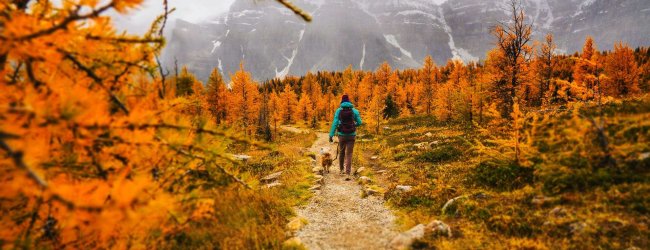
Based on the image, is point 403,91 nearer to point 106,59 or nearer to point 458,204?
point 458,204

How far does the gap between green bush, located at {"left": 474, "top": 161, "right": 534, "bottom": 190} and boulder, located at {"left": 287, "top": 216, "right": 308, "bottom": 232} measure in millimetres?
4219

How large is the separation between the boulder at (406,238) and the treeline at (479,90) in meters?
3.69

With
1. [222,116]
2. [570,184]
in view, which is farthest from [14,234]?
[222,116]

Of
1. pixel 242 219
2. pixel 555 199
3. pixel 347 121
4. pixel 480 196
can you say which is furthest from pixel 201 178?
pixel 347 121

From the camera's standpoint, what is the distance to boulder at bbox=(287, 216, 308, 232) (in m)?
5.74

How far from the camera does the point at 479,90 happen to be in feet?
73.9

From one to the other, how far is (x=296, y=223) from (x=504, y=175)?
188 inches

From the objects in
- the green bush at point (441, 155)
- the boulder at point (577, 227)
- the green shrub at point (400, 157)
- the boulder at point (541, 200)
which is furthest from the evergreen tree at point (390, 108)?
the boulder at point (577, 227)

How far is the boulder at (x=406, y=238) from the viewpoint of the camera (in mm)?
4770

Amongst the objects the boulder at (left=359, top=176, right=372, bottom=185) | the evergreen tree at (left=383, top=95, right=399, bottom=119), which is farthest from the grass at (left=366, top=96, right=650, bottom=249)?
the evergreen tree at (left=383, top=95, right=399, bottom=119)

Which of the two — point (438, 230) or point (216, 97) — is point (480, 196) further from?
point (216, 97)

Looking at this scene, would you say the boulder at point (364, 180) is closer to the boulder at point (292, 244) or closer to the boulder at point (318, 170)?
the boulder at point (318, 170)

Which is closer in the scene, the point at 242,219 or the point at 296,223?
the point at 242,219

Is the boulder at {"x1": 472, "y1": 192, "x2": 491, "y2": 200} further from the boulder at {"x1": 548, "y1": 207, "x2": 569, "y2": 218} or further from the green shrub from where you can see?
the green shrub
